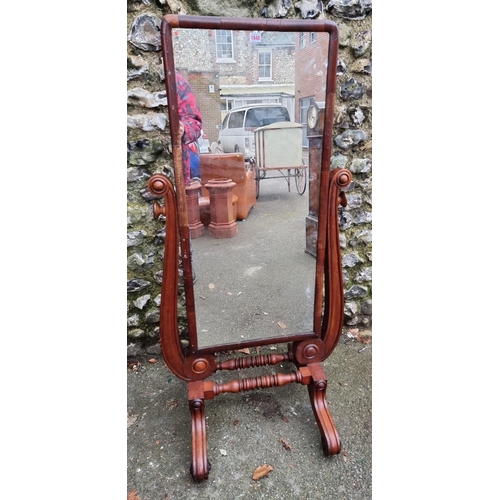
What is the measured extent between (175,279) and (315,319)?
0.69m

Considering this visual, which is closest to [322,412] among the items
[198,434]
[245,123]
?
[198,434]

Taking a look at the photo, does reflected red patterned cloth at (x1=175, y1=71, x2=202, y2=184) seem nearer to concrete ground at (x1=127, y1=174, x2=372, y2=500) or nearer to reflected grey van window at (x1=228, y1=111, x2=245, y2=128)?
reflected grey van window at (x1=228, y1=111, x2=245, y2=128)

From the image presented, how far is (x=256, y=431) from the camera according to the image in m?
1.72

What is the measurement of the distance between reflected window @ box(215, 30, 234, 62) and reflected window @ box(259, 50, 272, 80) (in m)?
0.12

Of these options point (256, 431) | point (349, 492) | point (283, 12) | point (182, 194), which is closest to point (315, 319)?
point (256, 431)

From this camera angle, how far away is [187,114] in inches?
53.3

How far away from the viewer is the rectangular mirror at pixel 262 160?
1.34m

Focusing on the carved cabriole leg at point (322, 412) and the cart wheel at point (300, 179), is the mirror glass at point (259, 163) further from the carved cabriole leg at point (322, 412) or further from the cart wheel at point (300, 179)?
the carved cabriole leg at point (322, 412)

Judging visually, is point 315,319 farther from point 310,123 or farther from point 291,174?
point 310,123

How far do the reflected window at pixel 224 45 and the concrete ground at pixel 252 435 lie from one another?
51cm

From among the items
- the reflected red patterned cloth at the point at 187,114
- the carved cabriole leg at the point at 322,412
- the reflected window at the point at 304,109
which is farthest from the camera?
the carved cabriole leg at the point at 322,412

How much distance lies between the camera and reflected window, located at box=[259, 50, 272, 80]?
54.6 inches

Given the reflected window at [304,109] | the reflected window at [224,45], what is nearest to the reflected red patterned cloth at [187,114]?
the reflected window at [224,45]

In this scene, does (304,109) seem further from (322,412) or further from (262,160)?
(322,412)
